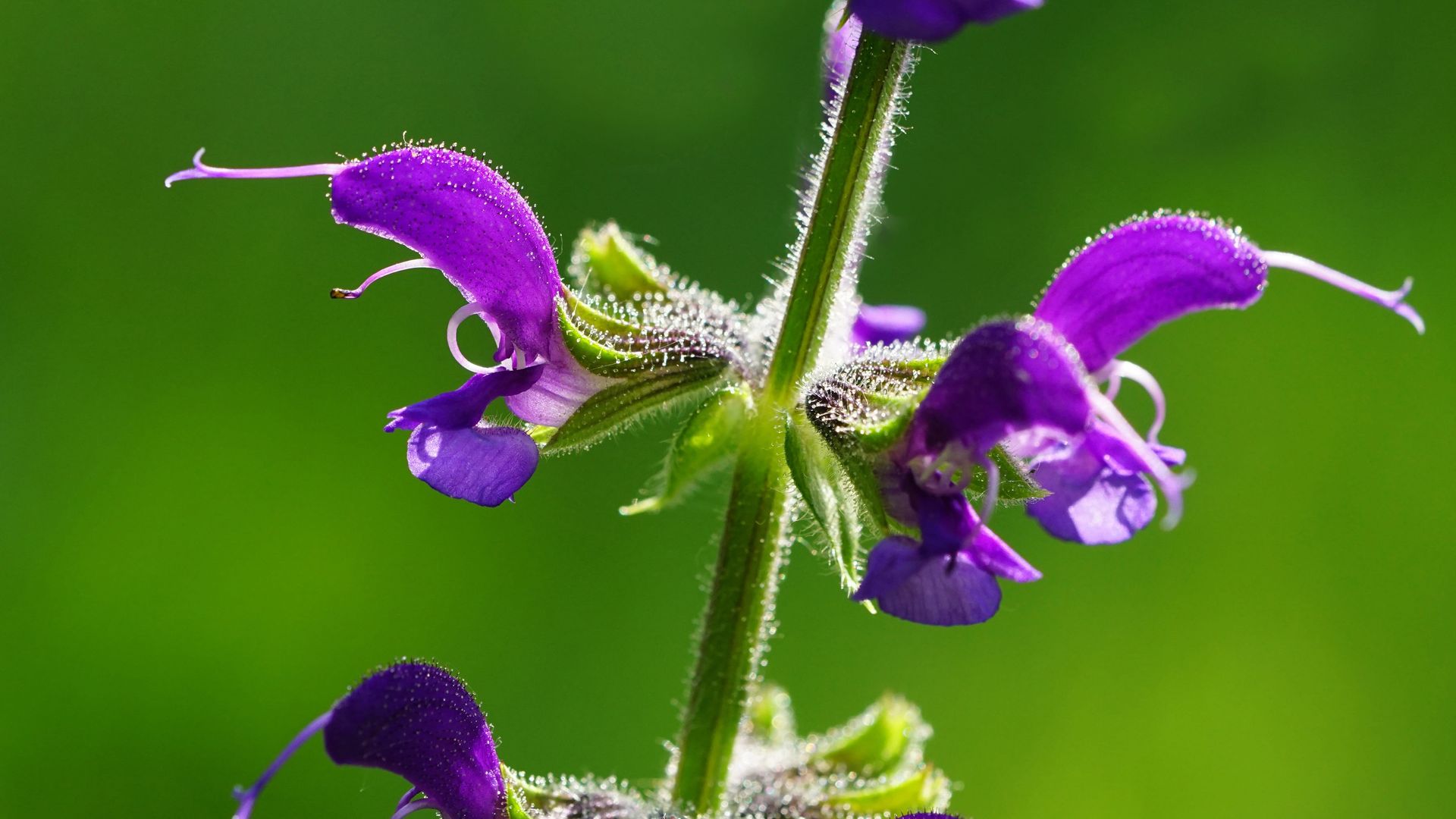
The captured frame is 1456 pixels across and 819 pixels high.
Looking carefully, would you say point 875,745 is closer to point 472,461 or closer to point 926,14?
point 472,461

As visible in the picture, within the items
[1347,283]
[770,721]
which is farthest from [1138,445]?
[770,721]

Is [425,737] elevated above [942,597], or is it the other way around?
[942,597]

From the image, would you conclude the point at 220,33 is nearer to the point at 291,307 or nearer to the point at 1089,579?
the point at 291,307

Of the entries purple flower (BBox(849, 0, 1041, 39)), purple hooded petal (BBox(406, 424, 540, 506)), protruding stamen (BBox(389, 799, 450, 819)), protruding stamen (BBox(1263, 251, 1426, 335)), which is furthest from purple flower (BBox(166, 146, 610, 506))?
protruding stamen (BBox(1263, 251, 1426, 335))

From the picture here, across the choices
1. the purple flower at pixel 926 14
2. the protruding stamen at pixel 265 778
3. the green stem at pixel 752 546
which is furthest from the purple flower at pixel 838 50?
the protruding stamen at pixel 265 778

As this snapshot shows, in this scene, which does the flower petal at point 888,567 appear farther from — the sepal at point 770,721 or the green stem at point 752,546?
the sepal at point 770,721

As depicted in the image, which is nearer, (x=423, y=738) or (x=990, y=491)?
(x=990, y=491)

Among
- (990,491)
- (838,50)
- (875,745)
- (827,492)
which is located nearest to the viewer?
(990,491)
